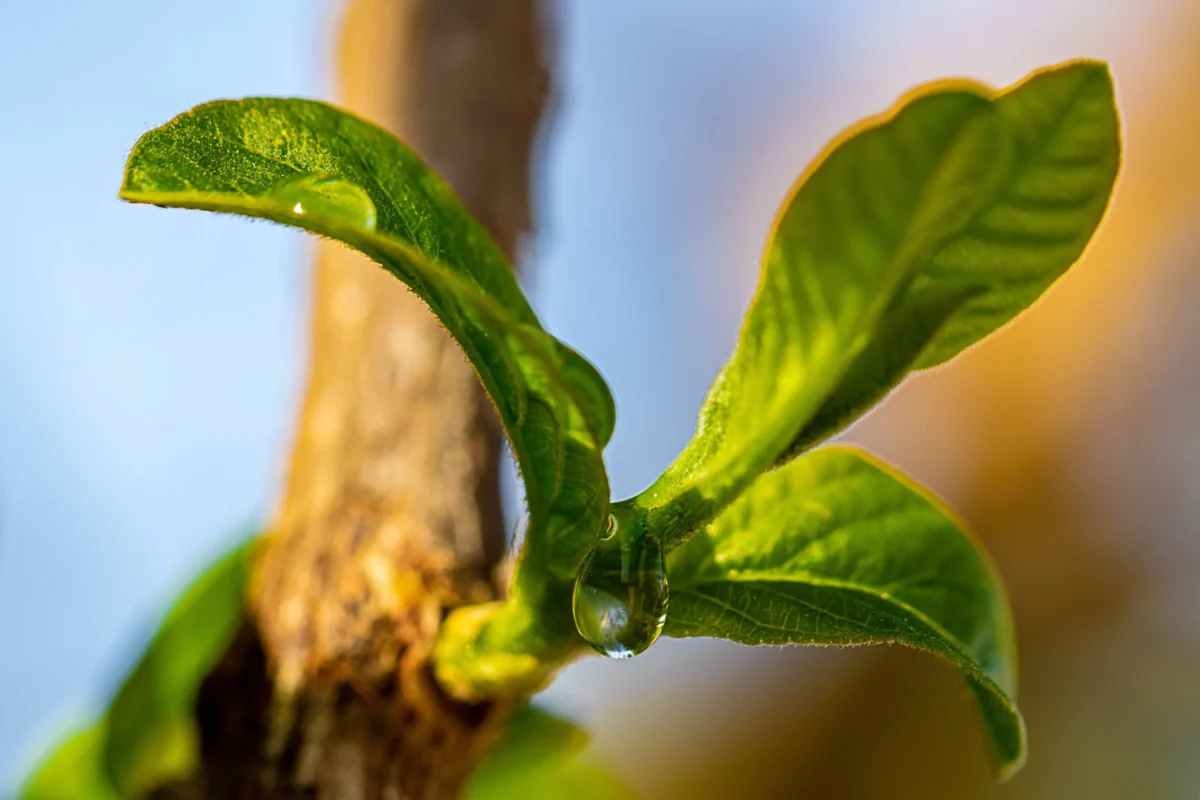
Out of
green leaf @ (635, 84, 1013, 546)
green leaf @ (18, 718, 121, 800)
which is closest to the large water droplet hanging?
green leaf @ (635, 84, 1013, 546)

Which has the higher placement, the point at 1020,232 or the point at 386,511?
the point at 1020,232

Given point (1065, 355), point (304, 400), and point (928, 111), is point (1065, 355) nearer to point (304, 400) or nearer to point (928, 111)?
point (304, 400)

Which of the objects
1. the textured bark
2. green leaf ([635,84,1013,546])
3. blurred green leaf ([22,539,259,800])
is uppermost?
green leaf ([635,84,1013,546])

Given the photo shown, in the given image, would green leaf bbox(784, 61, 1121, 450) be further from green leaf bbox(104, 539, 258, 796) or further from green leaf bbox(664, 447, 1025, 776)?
green leaf bbox(104, 539, 258, 796)

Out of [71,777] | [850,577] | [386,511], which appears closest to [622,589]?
[850,577]

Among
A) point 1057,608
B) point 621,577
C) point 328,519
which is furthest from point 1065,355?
point 621,577

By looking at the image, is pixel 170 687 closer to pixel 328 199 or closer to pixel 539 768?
pixel 539 768

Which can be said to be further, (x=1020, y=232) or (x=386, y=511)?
(x=386, y=511)
